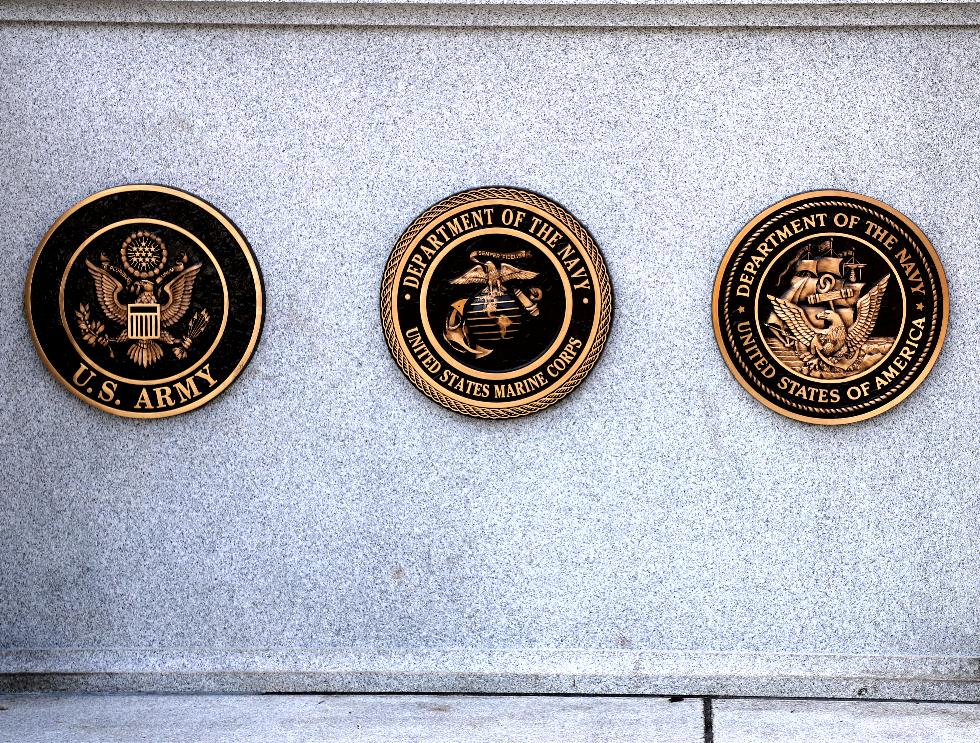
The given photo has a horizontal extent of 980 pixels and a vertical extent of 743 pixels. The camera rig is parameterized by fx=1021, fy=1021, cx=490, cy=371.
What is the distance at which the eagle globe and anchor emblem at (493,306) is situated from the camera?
160 inches

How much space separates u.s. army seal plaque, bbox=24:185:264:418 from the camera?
412 cm

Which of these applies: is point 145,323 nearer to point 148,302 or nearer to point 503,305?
point 148,302

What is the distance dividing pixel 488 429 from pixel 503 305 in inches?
20.1

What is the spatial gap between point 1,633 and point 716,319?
319 cm

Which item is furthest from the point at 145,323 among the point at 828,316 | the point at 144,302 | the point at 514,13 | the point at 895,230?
the point at 895,230

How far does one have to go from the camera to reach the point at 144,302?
13.5 feet

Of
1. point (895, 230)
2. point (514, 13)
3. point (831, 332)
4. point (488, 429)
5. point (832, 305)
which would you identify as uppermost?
point (514, 13)

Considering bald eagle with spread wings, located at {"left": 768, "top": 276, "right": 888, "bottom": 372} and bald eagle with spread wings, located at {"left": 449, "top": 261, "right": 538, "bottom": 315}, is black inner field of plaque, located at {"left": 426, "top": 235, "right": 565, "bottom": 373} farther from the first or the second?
bald eagle with spread wings, located at {"left": 768, "top": 276, "right": 888, "bottom": 372}

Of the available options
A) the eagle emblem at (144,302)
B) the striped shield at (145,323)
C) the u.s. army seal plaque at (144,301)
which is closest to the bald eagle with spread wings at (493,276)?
the u.s. army seal plaque at (144,301)

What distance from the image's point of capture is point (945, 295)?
3963 millimetres

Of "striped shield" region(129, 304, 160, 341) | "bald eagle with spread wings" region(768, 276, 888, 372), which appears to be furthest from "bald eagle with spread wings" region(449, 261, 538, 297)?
"striped shield" region(129, 304, 160, 341)

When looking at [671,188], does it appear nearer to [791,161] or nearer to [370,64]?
[791,161]

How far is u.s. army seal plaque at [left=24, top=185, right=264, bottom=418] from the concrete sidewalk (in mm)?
1186

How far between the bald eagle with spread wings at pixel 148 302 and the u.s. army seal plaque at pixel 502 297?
2.71 ft
